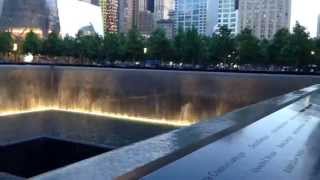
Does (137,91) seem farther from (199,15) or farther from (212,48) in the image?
(199,15)

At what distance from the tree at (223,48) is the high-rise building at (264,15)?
4601 centimetres

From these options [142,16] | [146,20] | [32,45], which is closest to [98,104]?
[32,45]

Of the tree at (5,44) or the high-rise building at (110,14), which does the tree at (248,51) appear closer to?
the tree at (5,44)

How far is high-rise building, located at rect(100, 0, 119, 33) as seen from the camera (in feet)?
354

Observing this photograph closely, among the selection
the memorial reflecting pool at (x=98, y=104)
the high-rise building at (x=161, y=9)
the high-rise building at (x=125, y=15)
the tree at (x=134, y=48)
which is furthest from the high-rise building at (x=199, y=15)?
the memorial reflecting pool at (x=98, y=104)

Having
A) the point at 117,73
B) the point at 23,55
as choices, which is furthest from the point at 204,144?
the point at 23,55

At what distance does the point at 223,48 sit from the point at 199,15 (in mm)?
65515

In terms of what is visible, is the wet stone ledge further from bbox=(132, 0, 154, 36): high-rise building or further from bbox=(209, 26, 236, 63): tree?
bbox=(132, 0, 154, 36): high-rise building

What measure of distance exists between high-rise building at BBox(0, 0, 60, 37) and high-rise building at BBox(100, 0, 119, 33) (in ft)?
129

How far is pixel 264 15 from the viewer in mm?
78688

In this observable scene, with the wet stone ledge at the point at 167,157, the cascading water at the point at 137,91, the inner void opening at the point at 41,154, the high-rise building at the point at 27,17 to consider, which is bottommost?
the inner void opening at the point at 41,154

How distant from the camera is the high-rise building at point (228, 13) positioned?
8854 cm

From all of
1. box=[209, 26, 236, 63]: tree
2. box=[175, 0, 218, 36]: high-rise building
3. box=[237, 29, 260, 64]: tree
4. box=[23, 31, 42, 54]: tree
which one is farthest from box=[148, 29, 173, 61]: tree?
box=[175, 0, 218, 36]: high-rise building

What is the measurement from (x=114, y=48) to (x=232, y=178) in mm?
36236
